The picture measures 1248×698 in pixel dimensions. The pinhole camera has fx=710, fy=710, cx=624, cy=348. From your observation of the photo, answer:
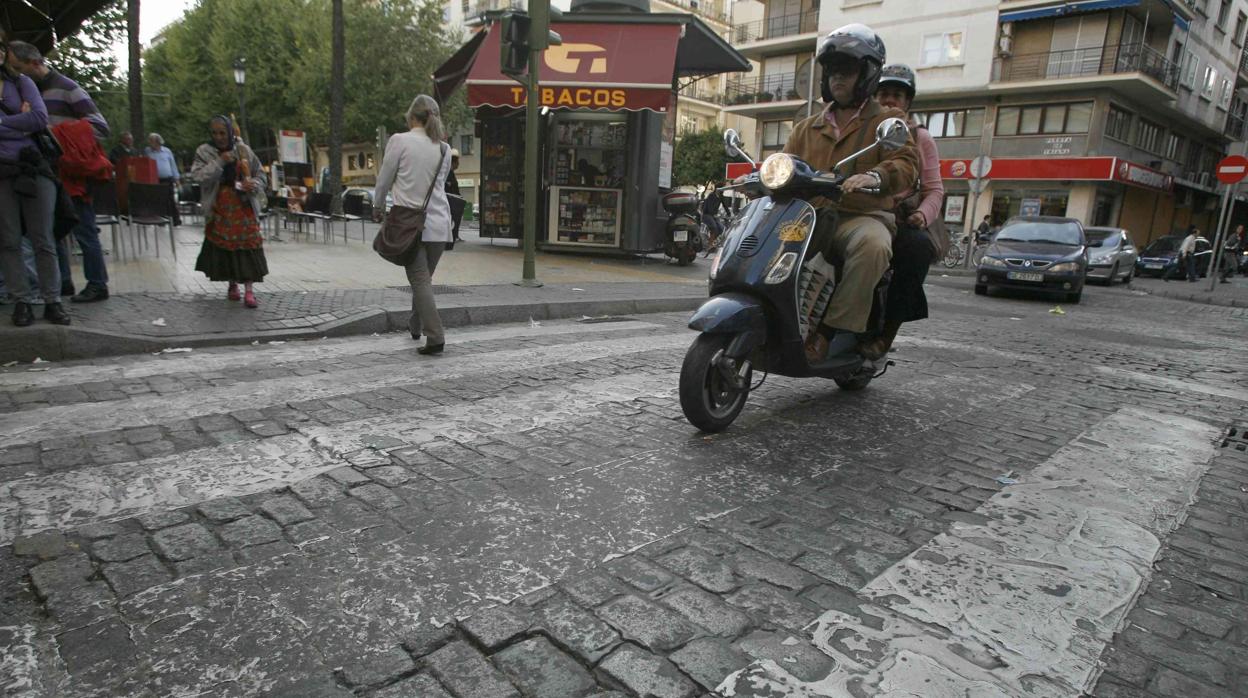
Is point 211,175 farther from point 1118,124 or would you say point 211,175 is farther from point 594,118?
point 1118,124

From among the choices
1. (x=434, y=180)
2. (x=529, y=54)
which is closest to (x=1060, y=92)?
(x=529, y=54)

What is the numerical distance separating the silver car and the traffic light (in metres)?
16.2

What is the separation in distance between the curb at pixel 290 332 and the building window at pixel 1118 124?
103 feet

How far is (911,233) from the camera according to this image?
4426mm

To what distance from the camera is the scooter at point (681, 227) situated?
1404 cm

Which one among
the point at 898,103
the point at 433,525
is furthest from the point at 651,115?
the point at 433,525

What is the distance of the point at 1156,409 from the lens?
195 inches

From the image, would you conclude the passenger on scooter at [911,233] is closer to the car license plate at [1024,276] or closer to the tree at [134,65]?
the car license plate at [1024,276]

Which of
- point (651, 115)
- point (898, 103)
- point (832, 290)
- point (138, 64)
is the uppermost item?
point (138, 64)

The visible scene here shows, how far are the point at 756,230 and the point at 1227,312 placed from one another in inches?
564

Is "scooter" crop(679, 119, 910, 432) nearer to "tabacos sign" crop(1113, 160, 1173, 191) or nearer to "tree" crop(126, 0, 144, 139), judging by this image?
"tree" crop(126, 0, 144, 139)

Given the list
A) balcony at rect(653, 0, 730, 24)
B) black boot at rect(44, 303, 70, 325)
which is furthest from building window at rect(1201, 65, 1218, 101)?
black boot at rect(44, 303, 70, 325)

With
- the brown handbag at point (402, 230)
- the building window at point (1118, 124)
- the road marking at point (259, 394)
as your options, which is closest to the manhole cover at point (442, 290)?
the brown handbag at point (402, 230)

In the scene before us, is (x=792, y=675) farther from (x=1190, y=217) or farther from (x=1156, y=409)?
(x=1190, y=217)
